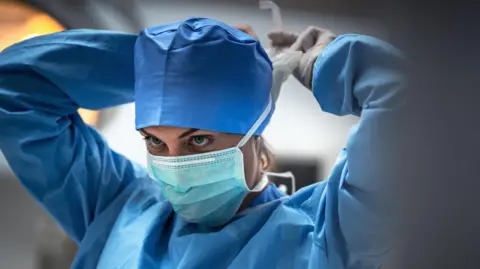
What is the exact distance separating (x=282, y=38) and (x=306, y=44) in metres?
0.09

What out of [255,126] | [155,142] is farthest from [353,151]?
[155,142]

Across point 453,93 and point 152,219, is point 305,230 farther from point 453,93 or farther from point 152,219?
point 453,93

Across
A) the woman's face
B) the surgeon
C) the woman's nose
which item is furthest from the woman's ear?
the woman's nose

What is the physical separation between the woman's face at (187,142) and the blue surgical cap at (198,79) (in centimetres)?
2

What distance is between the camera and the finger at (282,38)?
1.11 meters

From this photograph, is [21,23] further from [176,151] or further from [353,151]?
[353,151]

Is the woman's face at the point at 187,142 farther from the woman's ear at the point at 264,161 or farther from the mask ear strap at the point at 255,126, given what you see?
the woman's ear at the point at 264,161

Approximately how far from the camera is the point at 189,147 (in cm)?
97

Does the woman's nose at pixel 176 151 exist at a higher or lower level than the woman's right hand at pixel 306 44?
lower

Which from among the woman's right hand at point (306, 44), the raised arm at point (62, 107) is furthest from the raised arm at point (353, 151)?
the raised arm at point (62, 107)

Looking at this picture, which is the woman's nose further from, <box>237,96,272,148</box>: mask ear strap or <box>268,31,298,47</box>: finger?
<box>268,31,298,47</box>: finger

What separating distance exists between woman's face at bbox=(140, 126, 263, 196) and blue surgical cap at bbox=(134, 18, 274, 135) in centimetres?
2

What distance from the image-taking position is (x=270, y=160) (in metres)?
1.17

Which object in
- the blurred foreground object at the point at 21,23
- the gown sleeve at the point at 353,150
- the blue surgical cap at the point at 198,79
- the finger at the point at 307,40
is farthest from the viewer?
the blurred foreground object at the point at 21,23
